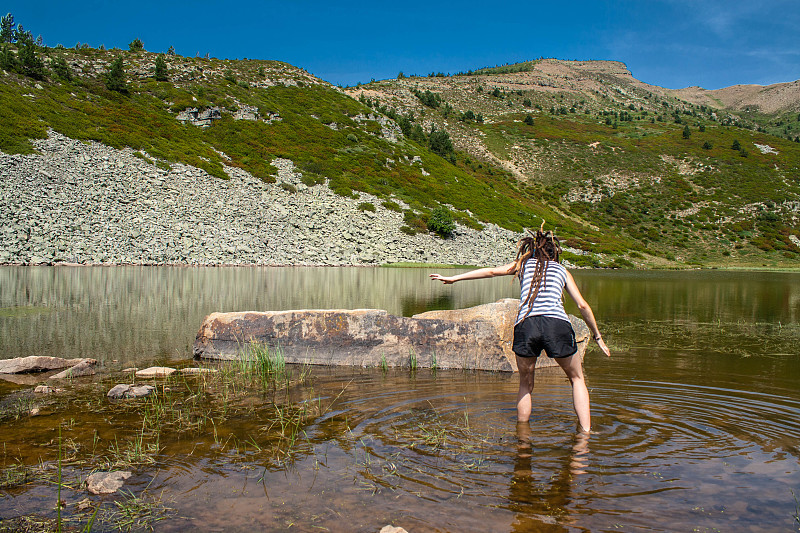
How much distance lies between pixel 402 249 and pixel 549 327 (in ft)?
144

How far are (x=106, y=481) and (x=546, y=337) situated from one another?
14.7ft

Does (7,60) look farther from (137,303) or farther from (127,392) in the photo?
(127,392)

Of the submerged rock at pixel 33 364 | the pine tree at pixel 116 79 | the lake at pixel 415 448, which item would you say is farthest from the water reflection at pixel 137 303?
the pine tree at pixel 116 79

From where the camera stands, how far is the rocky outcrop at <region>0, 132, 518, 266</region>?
36.7 m

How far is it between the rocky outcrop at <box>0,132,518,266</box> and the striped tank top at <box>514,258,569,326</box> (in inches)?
1453

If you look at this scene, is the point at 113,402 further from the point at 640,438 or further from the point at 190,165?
the point at 190,165

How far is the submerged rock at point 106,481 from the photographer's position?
418cm

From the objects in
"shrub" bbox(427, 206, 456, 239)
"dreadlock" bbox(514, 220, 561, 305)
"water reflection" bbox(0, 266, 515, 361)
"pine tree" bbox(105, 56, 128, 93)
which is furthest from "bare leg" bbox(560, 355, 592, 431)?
"pine tree" bbox(105, 56, 128, 93)

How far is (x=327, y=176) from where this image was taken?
61.0 m

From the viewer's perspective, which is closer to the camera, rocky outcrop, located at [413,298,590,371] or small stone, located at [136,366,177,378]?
small stone, located at [136,366,177,378]

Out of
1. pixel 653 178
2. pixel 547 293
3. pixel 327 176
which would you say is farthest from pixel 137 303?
pixel 653 178

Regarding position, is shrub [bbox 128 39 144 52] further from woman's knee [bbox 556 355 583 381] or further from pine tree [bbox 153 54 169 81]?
woman's knee [bbox 556 355 583 381]

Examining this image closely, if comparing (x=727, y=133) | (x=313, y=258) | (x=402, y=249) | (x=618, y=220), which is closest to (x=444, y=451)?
(x=313, y=258)

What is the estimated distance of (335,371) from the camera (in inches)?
372
